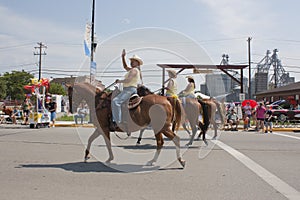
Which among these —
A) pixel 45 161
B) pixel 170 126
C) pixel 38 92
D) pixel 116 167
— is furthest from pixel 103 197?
pixel 38 92

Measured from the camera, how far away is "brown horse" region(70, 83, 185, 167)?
753 centimetres

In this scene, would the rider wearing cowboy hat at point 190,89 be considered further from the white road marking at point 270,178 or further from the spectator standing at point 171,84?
the white road marking at point 270,178

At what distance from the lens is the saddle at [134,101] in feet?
24.8

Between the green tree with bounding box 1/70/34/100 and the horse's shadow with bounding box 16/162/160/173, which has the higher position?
the green tree with bounding box 1/70/34/100

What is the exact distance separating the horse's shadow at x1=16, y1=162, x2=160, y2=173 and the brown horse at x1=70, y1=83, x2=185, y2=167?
321 mm

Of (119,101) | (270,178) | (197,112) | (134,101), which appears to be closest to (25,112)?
(197,112)

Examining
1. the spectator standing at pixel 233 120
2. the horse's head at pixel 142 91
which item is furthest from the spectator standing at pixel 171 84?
the spectator standing at pixel 233 120

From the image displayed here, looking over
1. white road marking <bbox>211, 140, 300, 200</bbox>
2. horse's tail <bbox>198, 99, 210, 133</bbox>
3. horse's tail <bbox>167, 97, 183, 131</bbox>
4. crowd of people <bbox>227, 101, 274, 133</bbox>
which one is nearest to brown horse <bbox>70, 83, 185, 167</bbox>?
horse's tail <bbox>167, 97, 183, 131</bbox>

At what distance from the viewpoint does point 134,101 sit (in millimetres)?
7598

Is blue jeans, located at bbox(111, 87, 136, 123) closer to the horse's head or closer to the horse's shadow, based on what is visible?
the horse's head

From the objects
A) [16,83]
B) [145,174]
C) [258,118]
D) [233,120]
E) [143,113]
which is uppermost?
[16,83]

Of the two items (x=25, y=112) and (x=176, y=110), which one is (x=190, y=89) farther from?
(x=25, y=112)

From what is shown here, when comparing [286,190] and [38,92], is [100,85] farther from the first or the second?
[38,92]

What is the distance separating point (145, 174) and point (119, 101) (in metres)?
1.83
